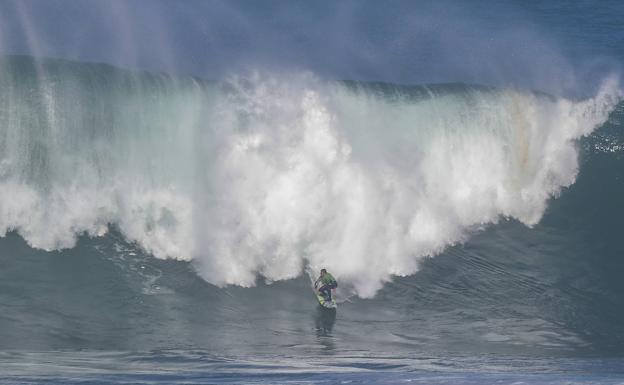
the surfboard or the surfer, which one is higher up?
the surfer

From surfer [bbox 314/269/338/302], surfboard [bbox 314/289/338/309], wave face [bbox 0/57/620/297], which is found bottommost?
surfboard [bbox 314/289/338/309]

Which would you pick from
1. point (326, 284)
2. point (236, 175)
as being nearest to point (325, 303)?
point (326, 284)

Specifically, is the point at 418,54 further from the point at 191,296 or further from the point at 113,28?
the point at 191,296

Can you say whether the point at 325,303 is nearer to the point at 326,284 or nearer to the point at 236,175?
the point at 326,284

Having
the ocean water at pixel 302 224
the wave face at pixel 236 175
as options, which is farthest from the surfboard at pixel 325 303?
the wave face at pixel 236 175

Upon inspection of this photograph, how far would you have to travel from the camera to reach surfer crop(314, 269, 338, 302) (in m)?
19.3

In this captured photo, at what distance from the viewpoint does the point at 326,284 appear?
19.4 meters

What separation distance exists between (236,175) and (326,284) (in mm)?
3516

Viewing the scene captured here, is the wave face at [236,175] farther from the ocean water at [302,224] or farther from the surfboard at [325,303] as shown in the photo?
the surfboard at [325,303]

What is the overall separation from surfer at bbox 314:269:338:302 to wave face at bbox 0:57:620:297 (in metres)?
1.21

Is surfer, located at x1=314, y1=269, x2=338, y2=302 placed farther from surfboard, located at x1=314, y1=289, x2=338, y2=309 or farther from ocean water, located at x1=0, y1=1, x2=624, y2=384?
ocean water, located at x1=0, y1=1, x2=624, y2=384

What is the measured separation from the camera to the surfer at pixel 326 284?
19344 mm

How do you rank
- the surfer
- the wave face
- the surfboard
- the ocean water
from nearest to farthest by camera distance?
1. the ocean water
2. the surfer
3. the surfboard
4. the wave face

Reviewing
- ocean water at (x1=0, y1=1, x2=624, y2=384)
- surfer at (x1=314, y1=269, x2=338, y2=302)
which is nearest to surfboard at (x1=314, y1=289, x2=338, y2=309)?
surfer at (x1=314, y1=269, x2=338, y2=302)
